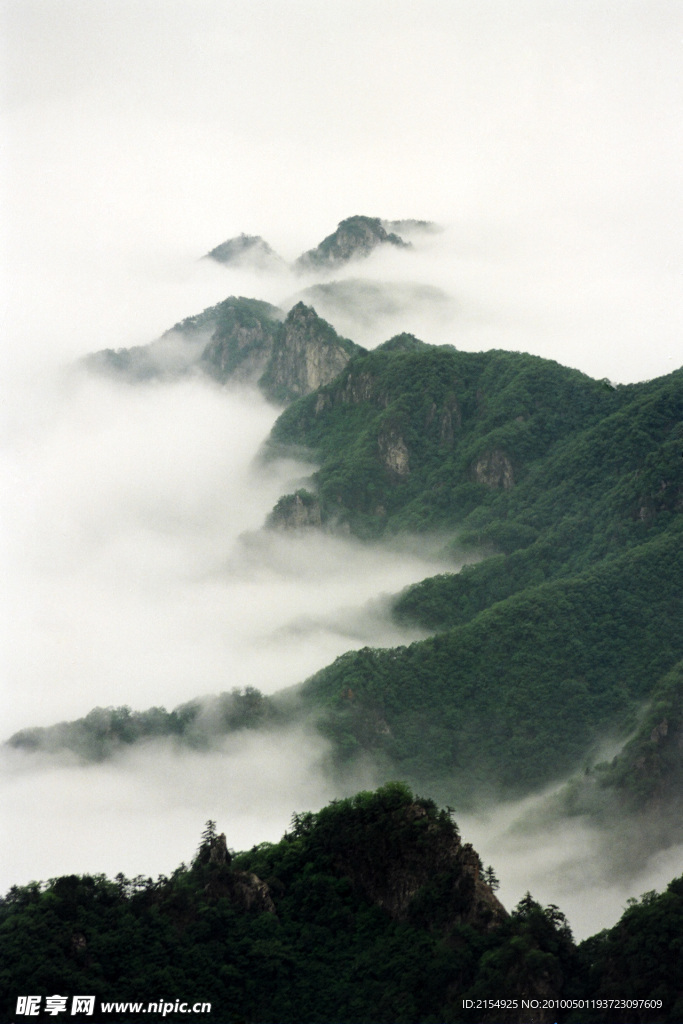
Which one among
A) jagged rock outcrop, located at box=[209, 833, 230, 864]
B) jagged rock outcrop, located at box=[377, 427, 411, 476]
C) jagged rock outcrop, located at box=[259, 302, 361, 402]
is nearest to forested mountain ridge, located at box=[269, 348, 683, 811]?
jagged rock outcrop, located at box=[377, 427, 411, 476]

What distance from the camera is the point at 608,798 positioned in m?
106

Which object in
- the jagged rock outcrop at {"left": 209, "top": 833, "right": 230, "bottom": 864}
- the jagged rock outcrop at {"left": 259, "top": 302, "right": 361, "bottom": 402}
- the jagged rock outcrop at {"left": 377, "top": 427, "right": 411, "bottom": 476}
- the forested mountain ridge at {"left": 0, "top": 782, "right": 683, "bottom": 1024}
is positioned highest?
the jagged rock outcrop at {"left": 259, "top": 302, "right": 361, "bottom": 402}

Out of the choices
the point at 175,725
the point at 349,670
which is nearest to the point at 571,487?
the point at 349,670

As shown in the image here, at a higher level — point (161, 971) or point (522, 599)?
point (522, 599)

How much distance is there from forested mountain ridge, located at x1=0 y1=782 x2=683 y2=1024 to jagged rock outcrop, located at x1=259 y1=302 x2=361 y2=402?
377 feet

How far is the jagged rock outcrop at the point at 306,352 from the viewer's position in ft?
633

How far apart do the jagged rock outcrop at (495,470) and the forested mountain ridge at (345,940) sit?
7628 cm

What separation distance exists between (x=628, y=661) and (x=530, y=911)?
48.0 metres

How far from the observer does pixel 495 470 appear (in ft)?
514

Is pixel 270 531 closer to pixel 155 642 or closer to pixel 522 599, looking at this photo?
pixel 155 642

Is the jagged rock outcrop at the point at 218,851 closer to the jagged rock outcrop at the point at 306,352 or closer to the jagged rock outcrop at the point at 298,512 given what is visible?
the jagged rock outcrop at the point at 298,512

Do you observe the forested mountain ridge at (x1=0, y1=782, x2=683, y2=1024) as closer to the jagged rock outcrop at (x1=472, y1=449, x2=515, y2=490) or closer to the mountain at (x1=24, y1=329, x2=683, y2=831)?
the mountain at (x1=24, y1=329, x2=683, y2=831)

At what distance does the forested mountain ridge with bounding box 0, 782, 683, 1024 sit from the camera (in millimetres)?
68812

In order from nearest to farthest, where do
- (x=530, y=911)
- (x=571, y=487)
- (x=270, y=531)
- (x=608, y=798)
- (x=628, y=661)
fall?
(x=530, y=911) < (x=608, y=798) < (x=628, y=661) < (x=571, y=487) < (x=270, y=531)
